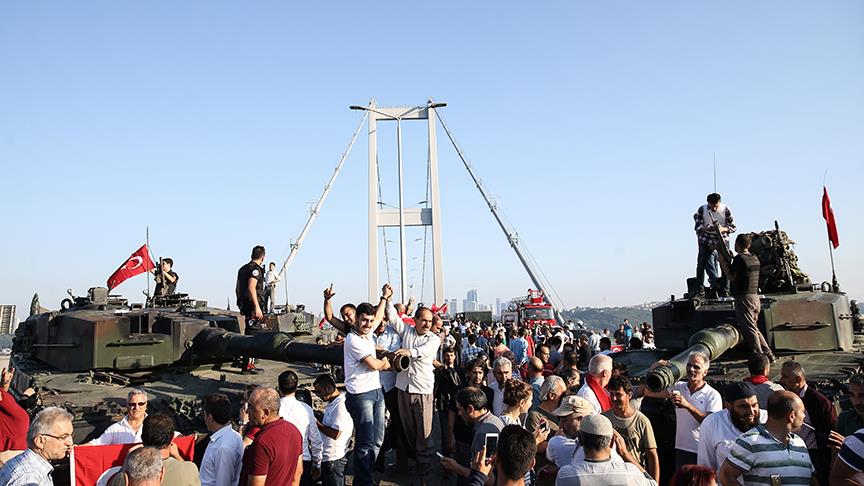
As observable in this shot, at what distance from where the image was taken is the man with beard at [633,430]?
5.11 metres

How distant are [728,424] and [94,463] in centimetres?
496

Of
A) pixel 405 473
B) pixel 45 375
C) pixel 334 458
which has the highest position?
pixel 45 375

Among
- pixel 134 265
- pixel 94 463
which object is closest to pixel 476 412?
pixel 94 463

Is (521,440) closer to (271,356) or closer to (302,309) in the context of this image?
(271,356)

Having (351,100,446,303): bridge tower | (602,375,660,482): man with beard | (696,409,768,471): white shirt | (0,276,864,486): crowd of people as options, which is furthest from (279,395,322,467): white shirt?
(351,100,446,303): bridge tower

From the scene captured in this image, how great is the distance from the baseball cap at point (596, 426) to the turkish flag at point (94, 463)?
141 inches

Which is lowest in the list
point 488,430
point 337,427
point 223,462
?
point 337,427

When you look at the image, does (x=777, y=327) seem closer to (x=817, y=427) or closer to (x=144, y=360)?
(x=817, y=427)

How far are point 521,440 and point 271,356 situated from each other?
536cm

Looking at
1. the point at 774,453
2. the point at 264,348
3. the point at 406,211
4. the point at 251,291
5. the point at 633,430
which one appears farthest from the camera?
the point at 406,211

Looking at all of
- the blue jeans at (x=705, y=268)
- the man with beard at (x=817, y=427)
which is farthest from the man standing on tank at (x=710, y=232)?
the man with beard at (x=817, y=427)

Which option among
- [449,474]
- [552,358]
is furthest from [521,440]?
[552,358]

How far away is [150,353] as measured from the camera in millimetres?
9062

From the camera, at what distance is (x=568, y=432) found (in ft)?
Answer: 16.4
